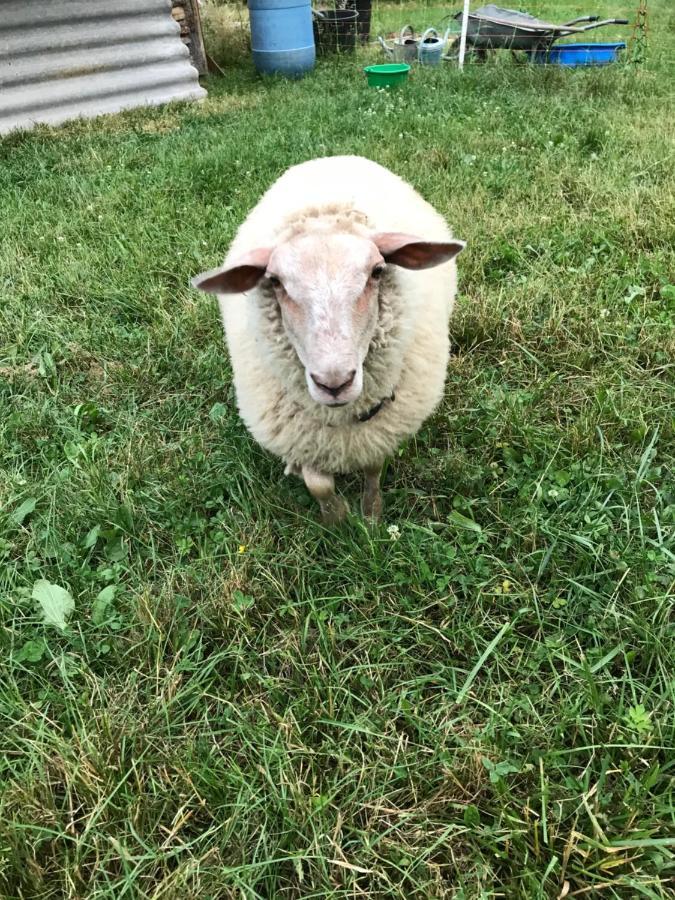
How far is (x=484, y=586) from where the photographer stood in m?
1.82

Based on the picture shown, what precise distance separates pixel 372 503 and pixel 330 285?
0.89m

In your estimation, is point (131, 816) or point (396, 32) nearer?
point (131, 816)

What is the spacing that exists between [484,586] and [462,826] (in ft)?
2.16

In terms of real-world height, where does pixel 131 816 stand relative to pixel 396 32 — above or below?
below

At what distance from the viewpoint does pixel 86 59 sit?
689cm

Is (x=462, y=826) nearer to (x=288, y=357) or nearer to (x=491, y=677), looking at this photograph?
(x=491, y=677)

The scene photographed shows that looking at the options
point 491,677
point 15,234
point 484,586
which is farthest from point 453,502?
→ point 15,234

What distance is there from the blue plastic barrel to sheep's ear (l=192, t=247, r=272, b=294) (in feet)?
26.4

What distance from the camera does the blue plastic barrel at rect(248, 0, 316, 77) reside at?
809cm

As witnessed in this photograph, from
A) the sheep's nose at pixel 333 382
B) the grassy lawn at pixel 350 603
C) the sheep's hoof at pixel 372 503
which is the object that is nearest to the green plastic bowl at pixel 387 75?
the grassy lawn at pixel 350 603

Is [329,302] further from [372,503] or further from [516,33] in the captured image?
[516,33]

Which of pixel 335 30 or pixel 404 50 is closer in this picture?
pixel 404 50

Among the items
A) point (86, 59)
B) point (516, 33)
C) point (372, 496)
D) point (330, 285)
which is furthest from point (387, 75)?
point (330, 285)

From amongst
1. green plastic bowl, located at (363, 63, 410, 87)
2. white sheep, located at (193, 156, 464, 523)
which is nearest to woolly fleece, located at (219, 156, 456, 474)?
white sheep, located at (193, 156, 464, 523)
